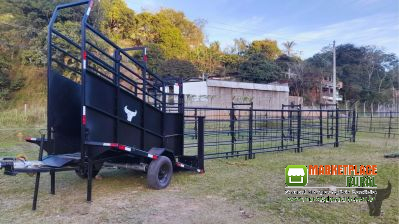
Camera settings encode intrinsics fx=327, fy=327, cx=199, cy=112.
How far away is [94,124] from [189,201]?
62.4 inches

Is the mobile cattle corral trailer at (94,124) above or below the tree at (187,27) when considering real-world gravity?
below

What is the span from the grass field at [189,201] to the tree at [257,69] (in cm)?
3302

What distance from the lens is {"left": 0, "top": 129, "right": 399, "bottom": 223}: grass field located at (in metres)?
3.64

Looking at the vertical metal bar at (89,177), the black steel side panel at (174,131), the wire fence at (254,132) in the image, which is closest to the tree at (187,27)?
the wire fence at (254,132)

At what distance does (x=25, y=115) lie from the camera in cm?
1459

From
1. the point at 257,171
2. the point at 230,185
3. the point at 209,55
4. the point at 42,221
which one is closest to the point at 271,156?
the point at 257,171

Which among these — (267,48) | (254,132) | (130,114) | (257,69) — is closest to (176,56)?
(257,69)

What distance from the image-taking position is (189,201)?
14.1 ft

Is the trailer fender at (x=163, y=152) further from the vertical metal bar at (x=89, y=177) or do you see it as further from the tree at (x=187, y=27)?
the tree at (x=187, y=27)

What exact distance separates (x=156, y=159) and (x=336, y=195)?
260cm

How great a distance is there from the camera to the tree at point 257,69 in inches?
1538

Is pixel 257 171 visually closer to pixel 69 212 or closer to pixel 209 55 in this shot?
pixel 69 212

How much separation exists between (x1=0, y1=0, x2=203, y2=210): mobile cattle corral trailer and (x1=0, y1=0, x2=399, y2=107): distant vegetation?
16.1m

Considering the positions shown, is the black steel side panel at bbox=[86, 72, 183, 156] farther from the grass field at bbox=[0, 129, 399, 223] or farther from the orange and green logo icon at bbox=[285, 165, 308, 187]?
the orange and green logo icon at bbox=[285, 165, 308, 187]
